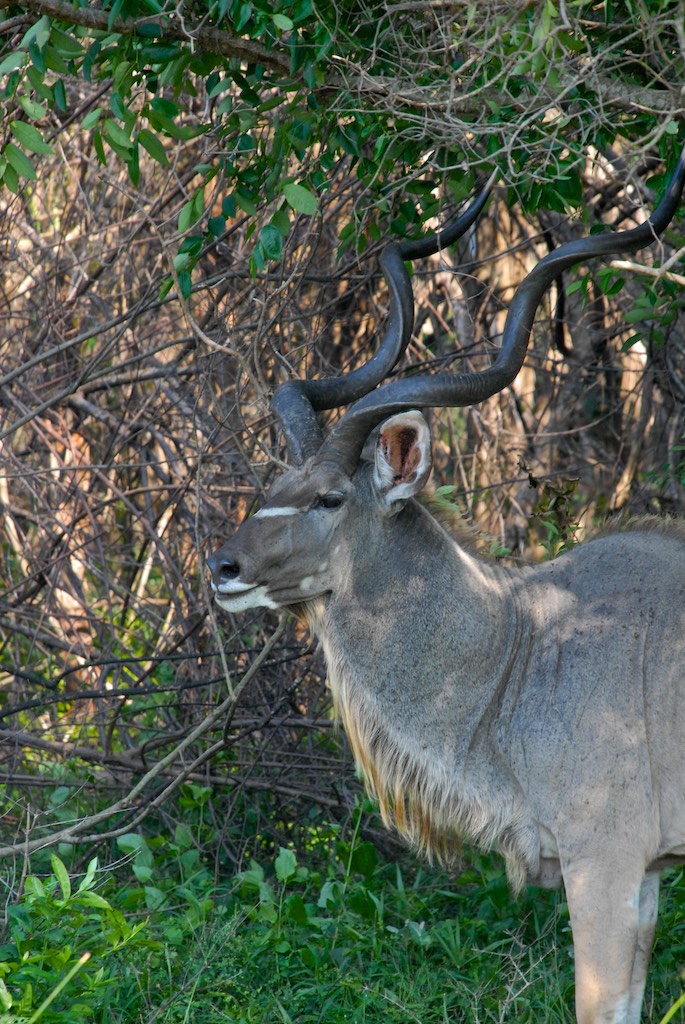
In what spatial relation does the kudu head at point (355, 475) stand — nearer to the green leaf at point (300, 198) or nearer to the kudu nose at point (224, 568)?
the kudu nose at point (224, 568)

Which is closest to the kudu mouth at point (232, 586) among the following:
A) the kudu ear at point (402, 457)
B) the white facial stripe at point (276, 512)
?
the white facial stripe at point (276, 512)

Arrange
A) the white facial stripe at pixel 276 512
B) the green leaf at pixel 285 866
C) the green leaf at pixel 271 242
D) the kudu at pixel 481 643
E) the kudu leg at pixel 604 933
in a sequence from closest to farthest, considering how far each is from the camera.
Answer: the kudu leg at pixel 604 933
the kudu at pixel 481 643
the white facial stripe at pixel 276 512
the green leaf at pixel 271 242
the green leaf at pixel 285 866

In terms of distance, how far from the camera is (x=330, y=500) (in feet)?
11.0

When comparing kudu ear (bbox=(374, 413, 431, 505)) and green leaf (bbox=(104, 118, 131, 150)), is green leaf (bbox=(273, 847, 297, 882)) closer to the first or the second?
kudu ear (bbox=(374, 413, 431, 505))

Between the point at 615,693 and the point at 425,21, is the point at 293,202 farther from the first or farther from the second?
the point at 615,693

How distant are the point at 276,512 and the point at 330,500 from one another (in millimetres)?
161

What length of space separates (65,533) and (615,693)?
248 centimetres

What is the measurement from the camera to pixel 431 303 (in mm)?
5746

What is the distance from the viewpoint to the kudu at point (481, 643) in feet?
10.2

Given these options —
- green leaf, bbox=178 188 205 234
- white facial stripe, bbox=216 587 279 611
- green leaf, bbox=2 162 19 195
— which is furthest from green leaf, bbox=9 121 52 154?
white facial stripe, bbox=216 587 279 611

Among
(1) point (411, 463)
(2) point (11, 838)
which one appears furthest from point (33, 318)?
(1) point (411, 463)

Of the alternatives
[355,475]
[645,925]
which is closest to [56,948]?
[355,475]

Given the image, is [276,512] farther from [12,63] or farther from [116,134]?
[12,63]

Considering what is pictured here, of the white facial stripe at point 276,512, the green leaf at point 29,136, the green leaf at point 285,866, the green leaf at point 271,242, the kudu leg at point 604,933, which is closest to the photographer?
the kudu leg at point 604,933
